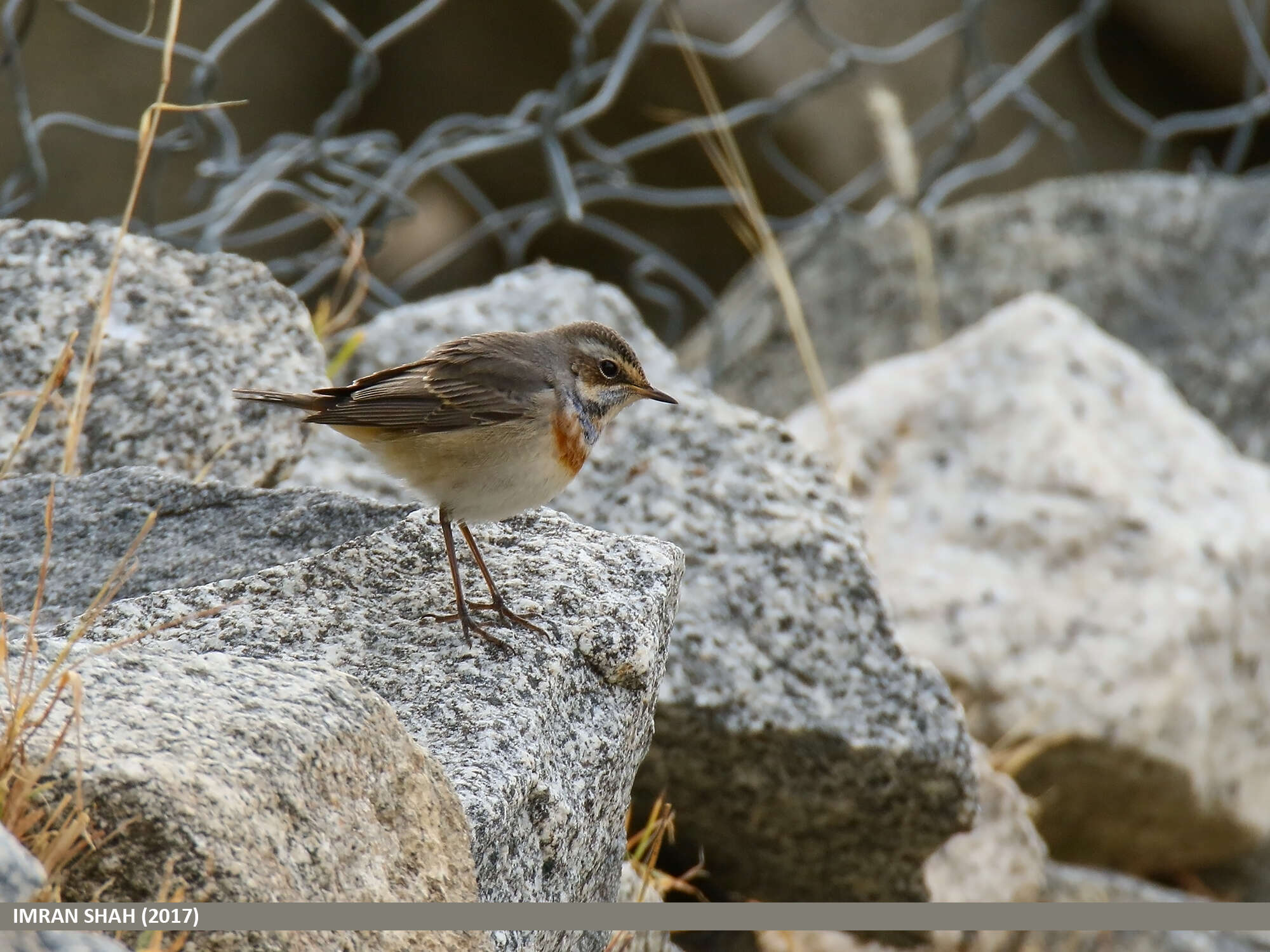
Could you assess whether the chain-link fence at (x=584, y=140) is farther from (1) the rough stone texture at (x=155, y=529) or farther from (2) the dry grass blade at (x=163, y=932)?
(2) the dry grass blade at (x=163, y=932)

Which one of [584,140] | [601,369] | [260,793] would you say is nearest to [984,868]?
[601,369]

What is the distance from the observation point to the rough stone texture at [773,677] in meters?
3.49

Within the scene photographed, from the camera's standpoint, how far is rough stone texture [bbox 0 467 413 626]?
118 inches

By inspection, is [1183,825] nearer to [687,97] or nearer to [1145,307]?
[1145,307]

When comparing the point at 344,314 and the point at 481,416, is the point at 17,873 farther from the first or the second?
the point at 344,314

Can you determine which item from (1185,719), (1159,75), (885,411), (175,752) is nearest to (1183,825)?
(1185,719)

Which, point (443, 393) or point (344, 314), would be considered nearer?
point (443, 393)

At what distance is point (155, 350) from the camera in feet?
12.2

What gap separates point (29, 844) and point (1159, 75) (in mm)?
9589

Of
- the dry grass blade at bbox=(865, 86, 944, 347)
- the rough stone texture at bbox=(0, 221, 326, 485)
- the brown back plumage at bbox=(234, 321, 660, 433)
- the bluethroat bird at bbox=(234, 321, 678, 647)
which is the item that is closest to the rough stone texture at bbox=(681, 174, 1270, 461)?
the dry grass blade at bbox=(865, 86, 944, 347)

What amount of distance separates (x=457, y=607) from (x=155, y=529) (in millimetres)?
731

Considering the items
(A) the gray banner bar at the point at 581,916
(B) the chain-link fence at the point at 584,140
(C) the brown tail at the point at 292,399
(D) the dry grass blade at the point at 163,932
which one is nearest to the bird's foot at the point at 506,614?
(A) the gray banner bar at the point at 581,916

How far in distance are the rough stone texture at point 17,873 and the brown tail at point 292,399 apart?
1751 millimetres

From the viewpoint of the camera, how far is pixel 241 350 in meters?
3.80
